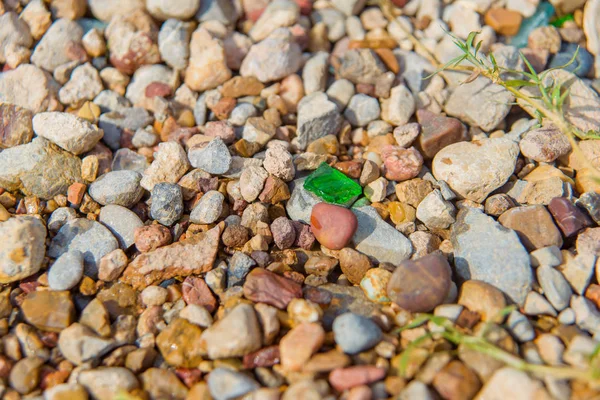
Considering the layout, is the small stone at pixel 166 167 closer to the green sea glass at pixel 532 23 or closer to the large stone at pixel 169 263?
the large stone at pixel 169 263

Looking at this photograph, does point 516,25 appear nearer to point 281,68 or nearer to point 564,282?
point 281,68

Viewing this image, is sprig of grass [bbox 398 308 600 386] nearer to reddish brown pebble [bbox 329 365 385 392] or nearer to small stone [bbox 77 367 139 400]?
reddish brown pebble [bbox 329 365 385 392]

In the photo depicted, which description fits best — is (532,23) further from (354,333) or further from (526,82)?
(354,333)

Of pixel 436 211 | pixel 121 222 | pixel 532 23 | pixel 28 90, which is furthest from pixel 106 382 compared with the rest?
pixel 532 23

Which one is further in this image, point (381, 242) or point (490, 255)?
point (381, 242)

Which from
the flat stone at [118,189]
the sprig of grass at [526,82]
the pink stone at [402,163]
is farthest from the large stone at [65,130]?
the sprig of grass at [526,82]

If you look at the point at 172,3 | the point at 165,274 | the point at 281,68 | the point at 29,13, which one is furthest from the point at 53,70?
the point at 165,274
